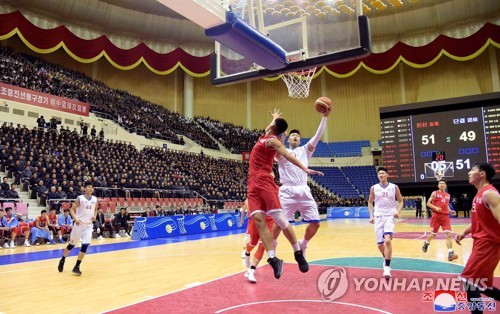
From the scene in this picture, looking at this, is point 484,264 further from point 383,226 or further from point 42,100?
point 42,100

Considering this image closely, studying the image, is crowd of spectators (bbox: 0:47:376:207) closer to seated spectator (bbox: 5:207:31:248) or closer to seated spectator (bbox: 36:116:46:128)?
seated spectator (bbox: 36:116:46:128)

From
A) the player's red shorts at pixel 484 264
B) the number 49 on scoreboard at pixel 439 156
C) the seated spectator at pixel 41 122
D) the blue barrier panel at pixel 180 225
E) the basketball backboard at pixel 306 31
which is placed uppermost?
the seated spectator at pixel 41 122

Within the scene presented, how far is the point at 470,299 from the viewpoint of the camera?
3.54 m

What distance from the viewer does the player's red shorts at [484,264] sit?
349 cm

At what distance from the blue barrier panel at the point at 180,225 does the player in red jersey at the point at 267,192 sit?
9.81m

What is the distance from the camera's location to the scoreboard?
17.7 m

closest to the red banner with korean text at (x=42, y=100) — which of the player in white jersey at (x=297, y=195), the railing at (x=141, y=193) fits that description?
the railing at (x=141, y=193)

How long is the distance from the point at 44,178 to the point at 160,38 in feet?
57.2

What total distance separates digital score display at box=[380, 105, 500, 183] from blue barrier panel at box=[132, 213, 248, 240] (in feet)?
28.9

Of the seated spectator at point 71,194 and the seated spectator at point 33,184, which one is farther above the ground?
the seated spectator at point 33,184

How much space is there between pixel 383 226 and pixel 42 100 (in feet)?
62.6

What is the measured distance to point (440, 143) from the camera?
60.7ft

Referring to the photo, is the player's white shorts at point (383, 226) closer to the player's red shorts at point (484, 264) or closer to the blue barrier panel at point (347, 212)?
the player's red shorts at point (484, 264)

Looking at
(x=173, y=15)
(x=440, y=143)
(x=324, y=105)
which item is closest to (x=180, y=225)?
(x=324, y=105)
